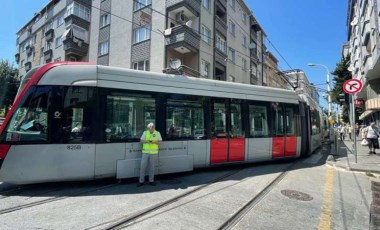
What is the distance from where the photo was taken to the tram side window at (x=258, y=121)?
994 centimetres

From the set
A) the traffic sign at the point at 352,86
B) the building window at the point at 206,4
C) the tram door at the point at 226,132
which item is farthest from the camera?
the building window at the point at 206,4

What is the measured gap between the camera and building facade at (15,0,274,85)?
1991cm

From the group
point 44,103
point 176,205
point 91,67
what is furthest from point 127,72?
point 176,205

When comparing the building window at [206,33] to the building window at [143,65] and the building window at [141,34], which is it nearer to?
the building window at [141,34]

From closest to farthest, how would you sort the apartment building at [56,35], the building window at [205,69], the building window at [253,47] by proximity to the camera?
the building window at [205,69] < the apartment building at [56,35] < the building window at [253,47]

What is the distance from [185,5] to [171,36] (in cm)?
237

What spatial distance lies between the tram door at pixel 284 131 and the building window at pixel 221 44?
13.9 m

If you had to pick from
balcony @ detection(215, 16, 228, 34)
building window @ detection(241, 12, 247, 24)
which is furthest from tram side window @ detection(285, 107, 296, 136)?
building window @ detection(241, 12, 247, 24)

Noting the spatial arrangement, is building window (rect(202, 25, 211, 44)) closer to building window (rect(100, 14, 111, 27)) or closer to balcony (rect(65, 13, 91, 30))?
building window (rect(100, 14, 111, 27))

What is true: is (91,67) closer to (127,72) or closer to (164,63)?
(127,72)

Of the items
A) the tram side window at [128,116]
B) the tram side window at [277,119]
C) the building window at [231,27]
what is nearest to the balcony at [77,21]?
the building window at [231,27]

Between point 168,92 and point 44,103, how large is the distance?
10.4ft

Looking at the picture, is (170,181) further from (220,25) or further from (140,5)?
(220,25)

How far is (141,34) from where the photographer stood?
2158cm
